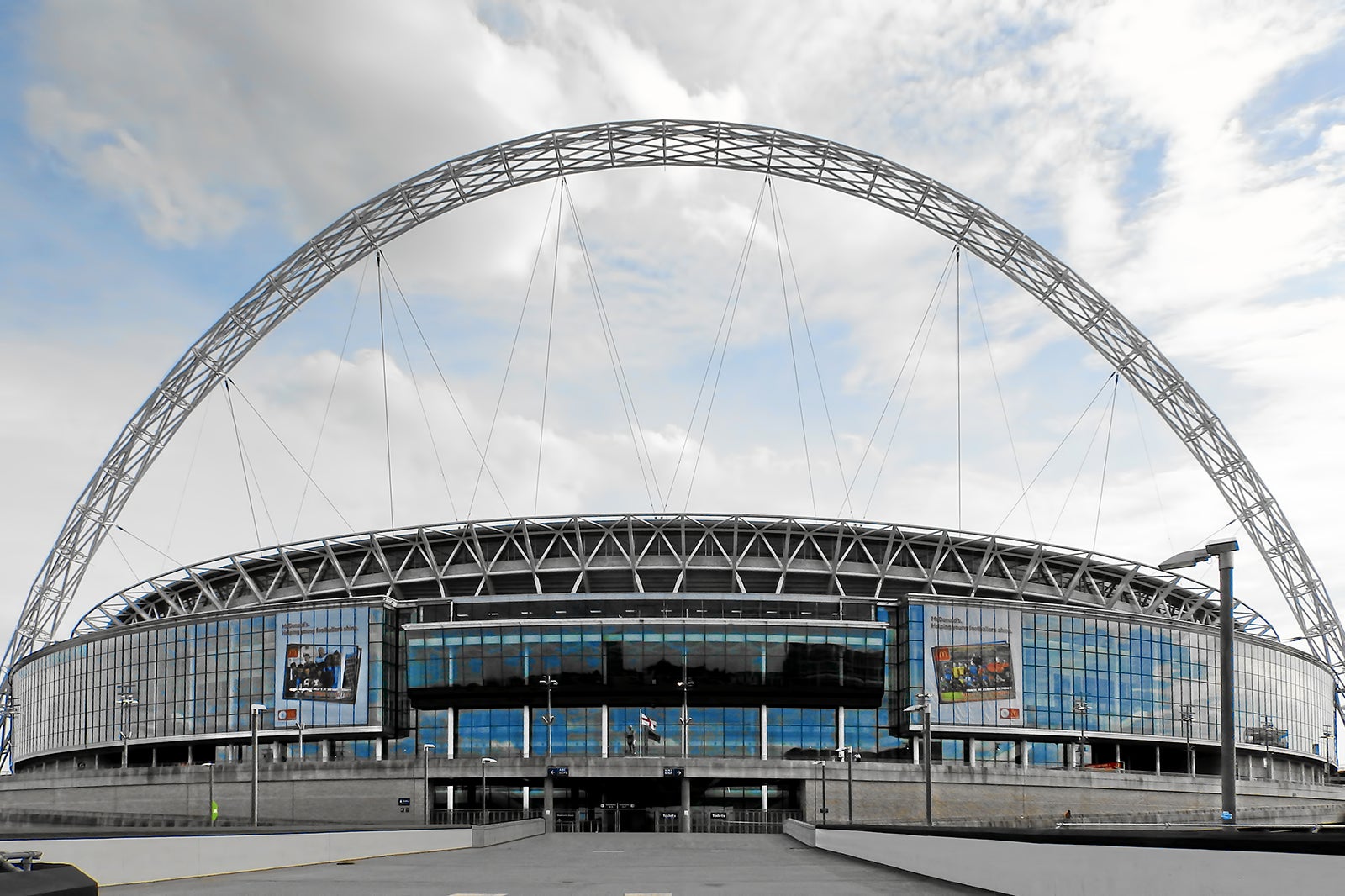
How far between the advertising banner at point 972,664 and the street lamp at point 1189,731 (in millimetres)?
15020

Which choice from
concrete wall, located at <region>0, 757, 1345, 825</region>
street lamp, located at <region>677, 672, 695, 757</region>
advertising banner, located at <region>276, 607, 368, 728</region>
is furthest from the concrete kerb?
advertising banner, located at <region>276, 607, 368, 728</region>

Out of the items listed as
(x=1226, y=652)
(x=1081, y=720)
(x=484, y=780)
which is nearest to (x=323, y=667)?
(x=484, y=780)

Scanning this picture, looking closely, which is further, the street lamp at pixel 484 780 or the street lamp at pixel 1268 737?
the street lamp at pixel 1268 737

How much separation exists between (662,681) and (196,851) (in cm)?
6862

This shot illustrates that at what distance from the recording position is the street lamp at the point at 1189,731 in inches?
3789

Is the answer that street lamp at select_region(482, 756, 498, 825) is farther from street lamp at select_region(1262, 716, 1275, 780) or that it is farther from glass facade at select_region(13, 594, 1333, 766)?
street lamp at select_region(1262, 716, 1275, 780)

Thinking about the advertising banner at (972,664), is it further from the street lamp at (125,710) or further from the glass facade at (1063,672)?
the street lamp at (125,710)

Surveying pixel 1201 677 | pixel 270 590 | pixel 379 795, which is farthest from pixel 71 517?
pixel 1201 677

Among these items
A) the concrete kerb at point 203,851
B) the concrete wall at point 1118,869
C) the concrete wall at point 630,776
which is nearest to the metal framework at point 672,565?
the concrete wall at point 630,776

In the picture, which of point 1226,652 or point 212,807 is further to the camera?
point 212,807

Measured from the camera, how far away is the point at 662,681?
9175cm

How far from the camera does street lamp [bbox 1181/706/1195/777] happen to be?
96.2 metres

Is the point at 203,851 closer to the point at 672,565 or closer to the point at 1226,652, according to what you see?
the point at 1226,652

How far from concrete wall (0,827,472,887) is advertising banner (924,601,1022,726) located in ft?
208
